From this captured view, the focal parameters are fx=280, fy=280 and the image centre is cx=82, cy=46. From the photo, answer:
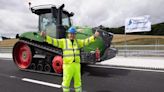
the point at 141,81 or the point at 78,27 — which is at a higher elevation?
the point at 78,27

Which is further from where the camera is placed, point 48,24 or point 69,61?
point 48,24

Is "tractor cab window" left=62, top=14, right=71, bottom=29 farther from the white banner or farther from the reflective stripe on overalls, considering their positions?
the white banner

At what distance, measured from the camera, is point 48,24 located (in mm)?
12492

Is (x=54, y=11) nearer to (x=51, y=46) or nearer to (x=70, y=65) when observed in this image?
(x=51, y=46)

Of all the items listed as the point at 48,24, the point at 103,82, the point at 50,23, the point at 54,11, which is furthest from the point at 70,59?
the point at 48,24

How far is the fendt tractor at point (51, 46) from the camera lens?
1130 cm

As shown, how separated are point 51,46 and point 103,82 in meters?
3.21

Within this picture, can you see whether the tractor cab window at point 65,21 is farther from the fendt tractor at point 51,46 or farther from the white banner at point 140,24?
the white banner at point 140,24

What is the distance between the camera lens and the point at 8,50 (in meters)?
26.0

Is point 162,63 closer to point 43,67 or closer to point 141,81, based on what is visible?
point 141,81

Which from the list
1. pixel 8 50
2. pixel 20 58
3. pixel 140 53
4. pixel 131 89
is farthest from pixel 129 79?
pixel 8 50

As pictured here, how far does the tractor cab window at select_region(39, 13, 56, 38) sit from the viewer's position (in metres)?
12.2

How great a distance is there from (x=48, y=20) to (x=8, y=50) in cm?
1458

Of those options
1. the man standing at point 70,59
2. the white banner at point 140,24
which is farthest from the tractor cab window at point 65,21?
the white banner at point 140,24
